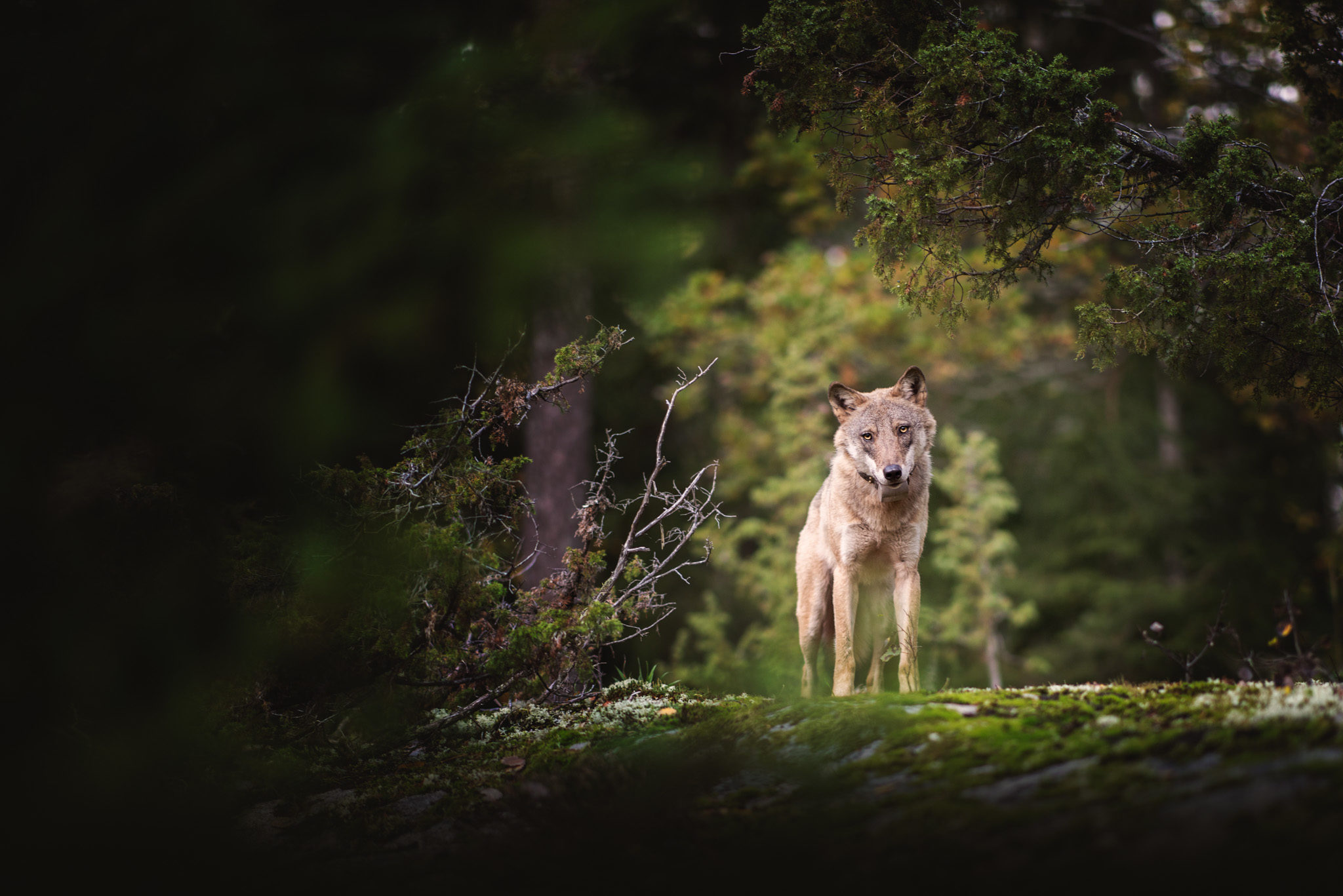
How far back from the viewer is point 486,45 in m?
2.76

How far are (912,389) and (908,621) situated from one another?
1480 mm

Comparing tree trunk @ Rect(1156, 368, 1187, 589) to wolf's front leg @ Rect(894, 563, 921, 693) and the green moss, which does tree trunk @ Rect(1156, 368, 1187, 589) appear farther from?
the green moss

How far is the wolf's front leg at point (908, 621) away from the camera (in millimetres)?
5082

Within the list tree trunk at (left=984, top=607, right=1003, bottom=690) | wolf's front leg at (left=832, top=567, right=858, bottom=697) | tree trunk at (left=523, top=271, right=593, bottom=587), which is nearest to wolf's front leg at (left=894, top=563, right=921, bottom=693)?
wolf's front leg at (left=832, top=567, right=858, bottom=697)

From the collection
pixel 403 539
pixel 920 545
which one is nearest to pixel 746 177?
pixel 920 545

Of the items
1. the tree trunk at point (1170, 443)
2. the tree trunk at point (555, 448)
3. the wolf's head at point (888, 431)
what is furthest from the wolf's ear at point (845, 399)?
the tree trunk at point (1170, 443)

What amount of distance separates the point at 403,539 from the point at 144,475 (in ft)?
4.33

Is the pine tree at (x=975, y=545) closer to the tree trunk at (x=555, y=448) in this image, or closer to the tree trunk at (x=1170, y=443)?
the tree trunk at (x=1170, y=443)

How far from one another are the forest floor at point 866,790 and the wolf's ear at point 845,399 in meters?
2.00

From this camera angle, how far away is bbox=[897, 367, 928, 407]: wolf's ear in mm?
5461

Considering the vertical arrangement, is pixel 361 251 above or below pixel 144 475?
above

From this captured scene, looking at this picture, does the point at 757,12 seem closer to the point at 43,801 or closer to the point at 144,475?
the point at 144,475

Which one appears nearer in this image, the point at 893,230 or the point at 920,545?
the point at 893,230

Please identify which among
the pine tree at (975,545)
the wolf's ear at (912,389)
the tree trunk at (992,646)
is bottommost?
the tree trunk at (992,646)
